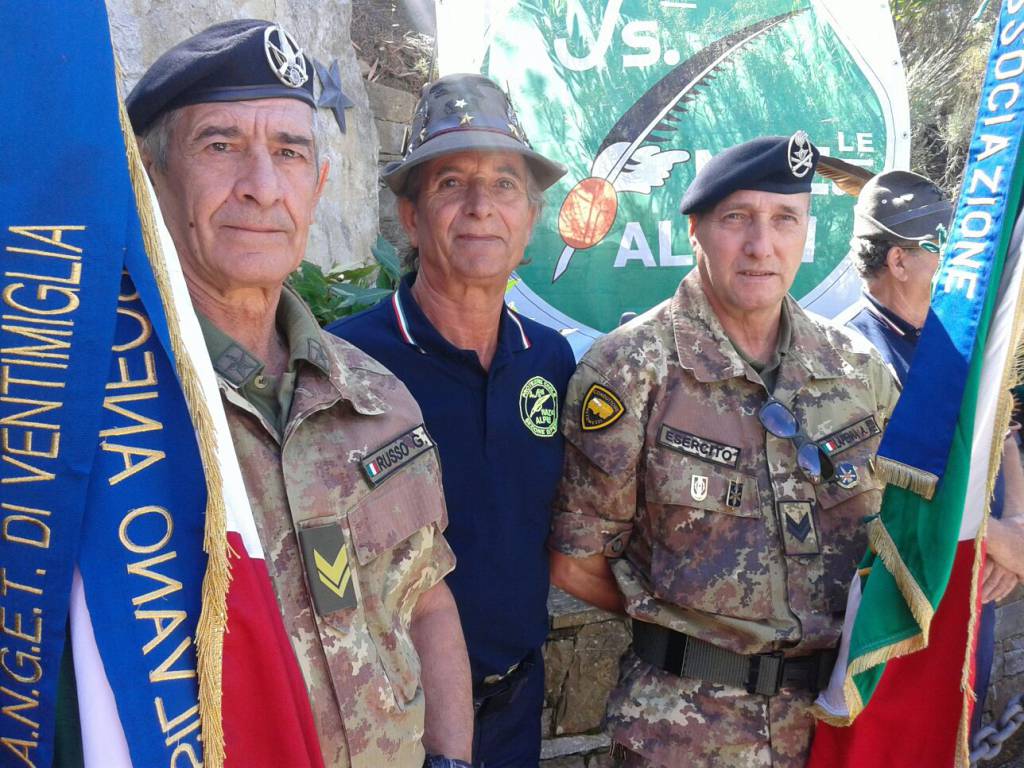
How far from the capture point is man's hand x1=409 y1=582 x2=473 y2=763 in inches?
71.6

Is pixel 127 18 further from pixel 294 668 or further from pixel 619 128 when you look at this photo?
pixel 294 668

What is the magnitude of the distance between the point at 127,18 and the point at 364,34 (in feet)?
8.94

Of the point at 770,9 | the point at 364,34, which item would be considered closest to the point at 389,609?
the point at 770,9

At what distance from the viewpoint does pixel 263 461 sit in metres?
1.55

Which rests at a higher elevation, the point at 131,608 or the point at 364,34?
the point at 364,34

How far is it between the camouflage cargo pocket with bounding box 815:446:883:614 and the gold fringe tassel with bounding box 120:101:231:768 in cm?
146

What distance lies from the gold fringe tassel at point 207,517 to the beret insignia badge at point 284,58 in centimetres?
42

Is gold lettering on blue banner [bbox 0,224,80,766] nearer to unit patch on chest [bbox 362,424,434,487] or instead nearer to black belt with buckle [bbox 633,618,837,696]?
unit patch on chest [bbox 362,424,434,487]

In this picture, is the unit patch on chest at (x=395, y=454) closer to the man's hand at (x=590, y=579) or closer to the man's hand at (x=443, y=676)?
the man's hand at (x=443, y=676)

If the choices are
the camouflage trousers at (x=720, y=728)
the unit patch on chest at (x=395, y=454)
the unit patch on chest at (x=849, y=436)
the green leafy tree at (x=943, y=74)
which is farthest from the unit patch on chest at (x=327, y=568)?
the green leafy tree at (x=943, y=74)

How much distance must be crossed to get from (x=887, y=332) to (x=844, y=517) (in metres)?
1.54

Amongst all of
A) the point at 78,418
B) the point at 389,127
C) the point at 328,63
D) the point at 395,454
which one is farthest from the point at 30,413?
the point at 389,127

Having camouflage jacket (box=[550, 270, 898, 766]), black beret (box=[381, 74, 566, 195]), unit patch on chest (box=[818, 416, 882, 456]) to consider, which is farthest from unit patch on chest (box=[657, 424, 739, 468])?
black beret (box=[381, 74, 566, 195])

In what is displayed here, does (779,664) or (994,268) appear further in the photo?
(779,664)
